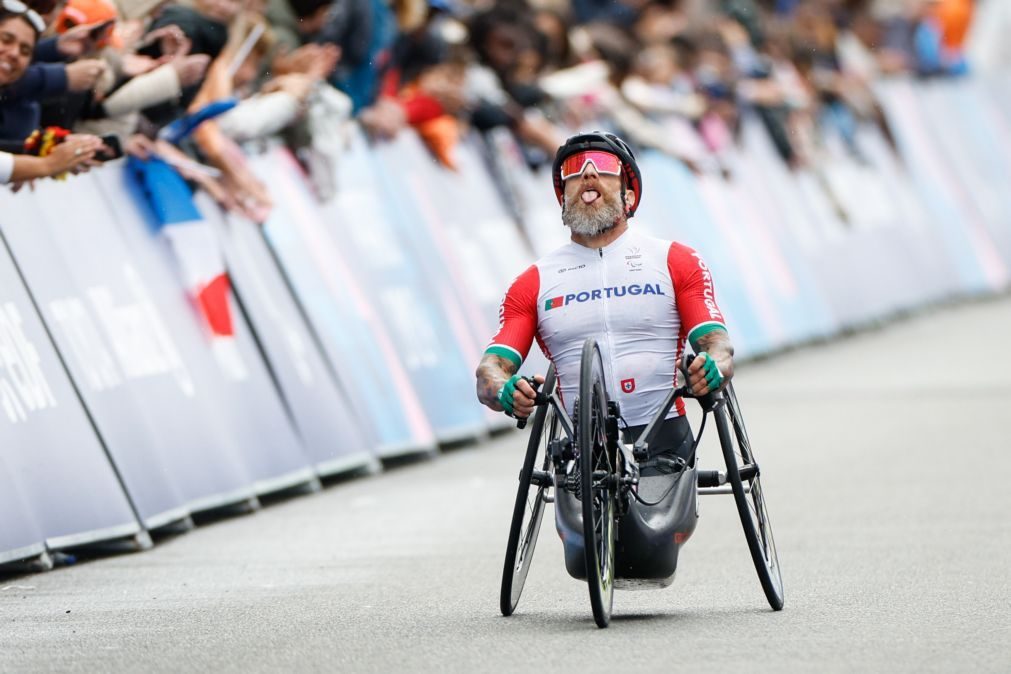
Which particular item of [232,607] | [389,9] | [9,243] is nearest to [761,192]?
[389,9]

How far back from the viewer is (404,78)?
58.1ft

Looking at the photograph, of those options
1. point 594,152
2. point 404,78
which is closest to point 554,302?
point 594,152

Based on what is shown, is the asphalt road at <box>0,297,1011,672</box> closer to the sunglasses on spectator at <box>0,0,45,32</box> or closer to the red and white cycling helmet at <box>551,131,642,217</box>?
the red and white cycling helmet at <box>551,131,642,217</box>

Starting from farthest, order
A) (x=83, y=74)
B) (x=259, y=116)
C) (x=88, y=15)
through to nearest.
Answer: (x=259, y=116) → (x=88, y=15) → (x=83, y=74)

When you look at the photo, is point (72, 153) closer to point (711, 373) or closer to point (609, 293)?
point (609, 293)

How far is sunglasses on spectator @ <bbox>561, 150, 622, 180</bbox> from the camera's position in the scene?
27.4ft

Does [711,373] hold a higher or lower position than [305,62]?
lower

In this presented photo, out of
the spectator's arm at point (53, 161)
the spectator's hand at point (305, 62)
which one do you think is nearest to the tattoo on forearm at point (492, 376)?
the spectator's arm at point (53, 161)

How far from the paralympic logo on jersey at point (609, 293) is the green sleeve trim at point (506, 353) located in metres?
0.25

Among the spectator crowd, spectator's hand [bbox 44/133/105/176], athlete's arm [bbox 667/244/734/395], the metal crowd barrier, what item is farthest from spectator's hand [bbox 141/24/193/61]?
athlete's arm [bbox 667/244/734/395]

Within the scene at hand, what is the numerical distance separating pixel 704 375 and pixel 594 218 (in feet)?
2.51

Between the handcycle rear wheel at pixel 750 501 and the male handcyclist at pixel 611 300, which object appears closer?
the handcycle rear wheel at pixel 750 501

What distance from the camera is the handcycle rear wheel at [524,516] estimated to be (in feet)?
26.1

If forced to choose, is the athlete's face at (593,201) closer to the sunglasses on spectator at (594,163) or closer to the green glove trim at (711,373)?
the sunglasses on spectator at (594,163)
